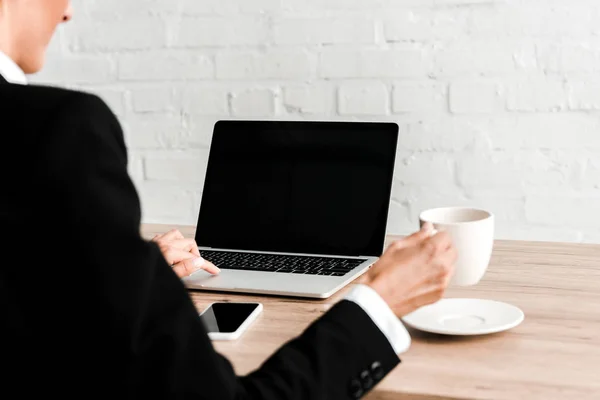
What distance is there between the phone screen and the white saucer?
22 centimetres

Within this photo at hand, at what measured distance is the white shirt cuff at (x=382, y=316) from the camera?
83 centimetres

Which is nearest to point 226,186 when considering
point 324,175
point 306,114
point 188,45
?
point 324,175

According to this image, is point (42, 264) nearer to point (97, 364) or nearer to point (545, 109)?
point (97, 364)

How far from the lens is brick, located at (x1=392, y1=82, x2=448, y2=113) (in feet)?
5.64

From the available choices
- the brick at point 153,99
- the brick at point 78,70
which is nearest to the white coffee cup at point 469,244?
the brick at point 153,99

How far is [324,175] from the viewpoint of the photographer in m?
1.46

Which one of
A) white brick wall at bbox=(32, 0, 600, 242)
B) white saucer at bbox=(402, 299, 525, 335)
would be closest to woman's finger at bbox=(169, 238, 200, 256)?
white saucer at bbox=(402, 299, 525, 335)

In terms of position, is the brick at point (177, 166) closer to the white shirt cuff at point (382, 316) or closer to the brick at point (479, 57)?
the brick at point (479, 57)

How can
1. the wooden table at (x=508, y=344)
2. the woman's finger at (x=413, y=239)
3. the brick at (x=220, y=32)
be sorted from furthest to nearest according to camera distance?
the brick at (x=220, y=32), the woman's finger at (x=413, y=239), the wooden table at (x=508, y=344)

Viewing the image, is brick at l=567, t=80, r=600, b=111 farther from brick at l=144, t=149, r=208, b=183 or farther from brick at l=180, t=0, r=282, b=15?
brick at l=144, t=149, r=208, b=183

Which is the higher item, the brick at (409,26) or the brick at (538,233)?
the brick at (409,26)

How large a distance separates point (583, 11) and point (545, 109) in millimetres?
205

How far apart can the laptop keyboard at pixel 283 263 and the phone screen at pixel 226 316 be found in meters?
0.18

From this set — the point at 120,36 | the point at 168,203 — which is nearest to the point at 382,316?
the point at 168,203
